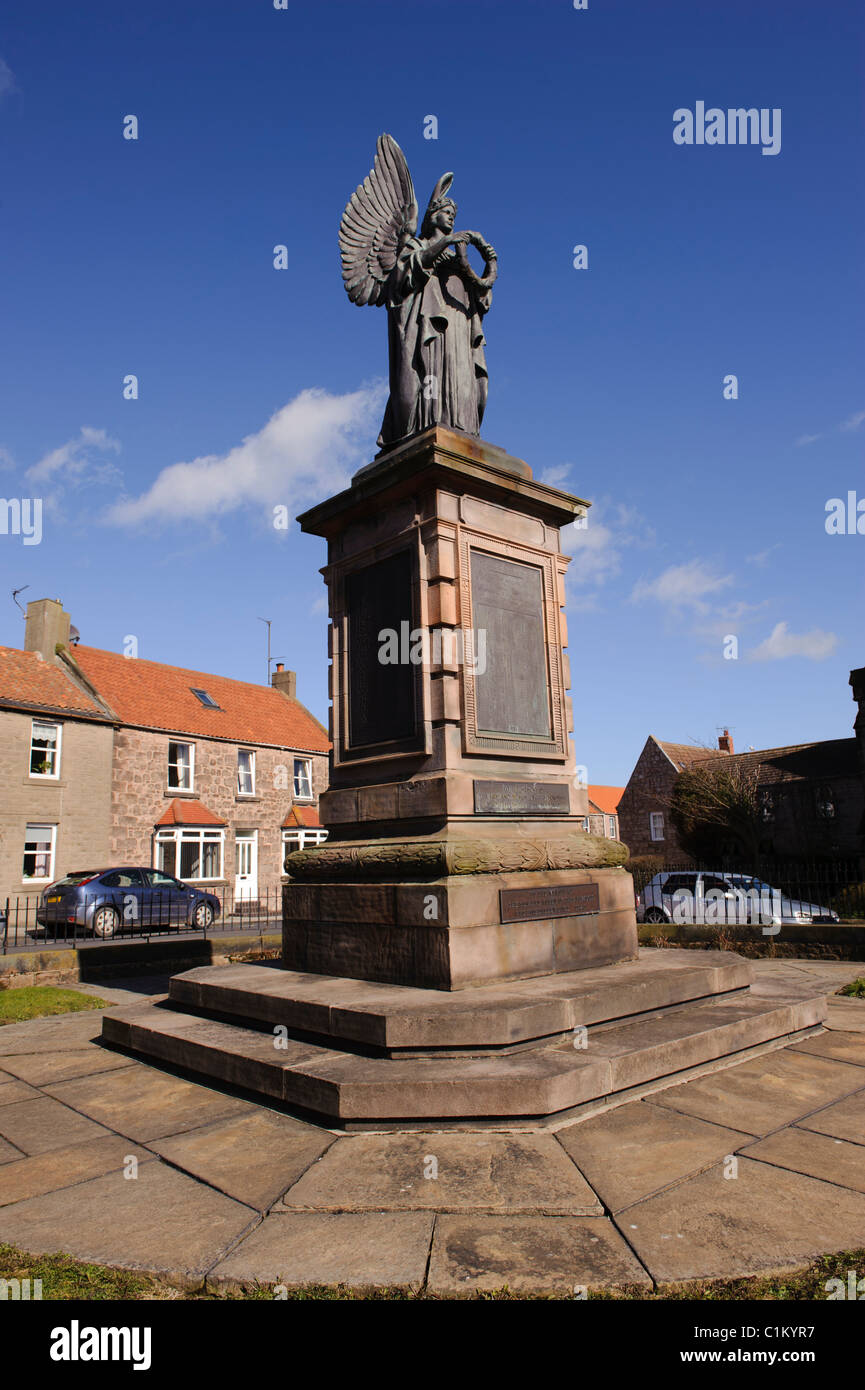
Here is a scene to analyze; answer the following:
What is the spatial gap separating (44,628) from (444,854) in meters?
29.7

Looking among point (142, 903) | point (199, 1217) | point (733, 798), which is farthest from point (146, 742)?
point (199, 1217)

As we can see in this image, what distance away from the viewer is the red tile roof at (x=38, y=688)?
27.3m

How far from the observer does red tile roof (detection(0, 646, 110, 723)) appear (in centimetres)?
2731

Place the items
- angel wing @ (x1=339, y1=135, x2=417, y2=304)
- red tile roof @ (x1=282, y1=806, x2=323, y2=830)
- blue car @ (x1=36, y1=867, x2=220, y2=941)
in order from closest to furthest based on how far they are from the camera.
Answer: angel wing @ (x1=339, y1=135, x2=417, y2=304), blue car @ (x1=36, y1=867, x2=220, y2=941), red tile roof @ (x1=282, y1=806, x2=323, y2=830)

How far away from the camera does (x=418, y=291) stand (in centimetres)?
847

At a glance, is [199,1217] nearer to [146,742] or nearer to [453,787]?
[453,787]

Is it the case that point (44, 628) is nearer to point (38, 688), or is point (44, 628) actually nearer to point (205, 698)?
point (38, 688)

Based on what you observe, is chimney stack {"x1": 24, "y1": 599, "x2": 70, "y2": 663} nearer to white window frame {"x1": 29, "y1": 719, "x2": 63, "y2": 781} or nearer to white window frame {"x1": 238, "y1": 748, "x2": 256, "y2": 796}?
white window frame {"x1": 29, "y1": 719, "x2": 63, "y2": 781}

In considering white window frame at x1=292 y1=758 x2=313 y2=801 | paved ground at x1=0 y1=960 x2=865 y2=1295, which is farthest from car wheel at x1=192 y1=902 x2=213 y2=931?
paved ground at x1=0 y1=960 x2=865 y2=1295

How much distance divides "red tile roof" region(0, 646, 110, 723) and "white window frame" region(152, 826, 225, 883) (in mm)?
4993

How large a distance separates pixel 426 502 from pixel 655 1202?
561 centimetres

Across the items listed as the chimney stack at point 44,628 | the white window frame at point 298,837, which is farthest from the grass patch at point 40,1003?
the white window frame at point 298,837

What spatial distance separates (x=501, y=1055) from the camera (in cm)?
488
